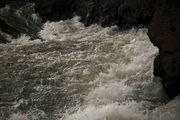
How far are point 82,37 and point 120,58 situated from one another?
7.94ft

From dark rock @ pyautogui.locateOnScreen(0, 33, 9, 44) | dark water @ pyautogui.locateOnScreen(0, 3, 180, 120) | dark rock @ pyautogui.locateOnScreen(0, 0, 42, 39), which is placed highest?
dark rock @ pyautogui.locateOnScreen(0, 0, 42, 39)

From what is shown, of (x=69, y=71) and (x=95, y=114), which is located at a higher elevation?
(x=69, y=71)

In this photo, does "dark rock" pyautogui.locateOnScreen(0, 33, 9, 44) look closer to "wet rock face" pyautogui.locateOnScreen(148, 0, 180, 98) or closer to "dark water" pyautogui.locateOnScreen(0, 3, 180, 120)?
"dark water" pyautogui.locateOnScreen(0, 3, 180, 120)

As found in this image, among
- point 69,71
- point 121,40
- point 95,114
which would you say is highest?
point 121,40

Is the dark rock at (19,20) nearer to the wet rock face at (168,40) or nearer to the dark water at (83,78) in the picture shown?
the dark water at (83,78)

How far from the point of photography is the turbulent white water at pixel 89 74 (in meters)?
7.68

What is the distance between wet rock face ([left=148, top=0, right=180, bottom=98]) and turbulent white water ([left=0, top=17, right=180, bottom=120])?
40 centimetres

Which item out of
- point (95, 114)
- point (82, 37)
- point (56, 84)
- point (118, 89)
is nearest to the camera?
point (95, 114)

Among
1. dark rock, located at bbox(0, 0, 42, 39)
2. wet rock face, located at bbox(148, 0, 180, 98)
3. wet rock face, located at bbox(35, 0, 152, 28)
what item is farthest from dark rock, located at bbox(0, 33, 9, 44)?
wet rock face, located at bbox(148, 0, 180, 98)

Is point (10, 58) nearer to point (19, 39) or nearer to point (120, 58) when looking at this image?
point (19, 39)

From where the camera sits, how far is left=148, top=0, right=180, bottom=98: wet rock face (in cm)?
743

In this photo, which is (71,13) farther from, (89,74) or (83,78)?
(83,78)

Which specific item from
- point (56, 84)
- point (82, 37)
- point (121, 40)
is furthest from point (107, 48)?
point (56, 84)

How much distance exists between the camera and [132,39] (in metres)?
11.4
